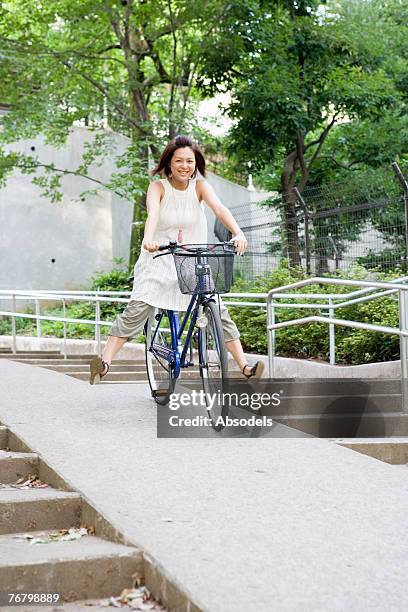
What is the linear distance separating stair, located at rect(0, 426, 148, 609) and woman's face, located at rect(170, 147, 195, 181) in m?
2.70

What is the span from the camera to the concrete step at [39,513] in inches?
167

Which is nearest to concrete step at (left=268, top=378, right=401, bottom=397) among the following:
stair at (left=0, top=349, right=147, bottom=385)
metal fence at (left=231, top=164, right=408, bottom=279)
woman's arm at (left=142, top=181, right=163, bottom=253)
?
woman's arm at (left=142, top=181, right=163, bottom=253)

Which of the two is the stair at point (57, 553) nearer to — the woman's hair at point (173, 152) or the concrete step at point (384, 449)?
the concrete step at point (384, 449)

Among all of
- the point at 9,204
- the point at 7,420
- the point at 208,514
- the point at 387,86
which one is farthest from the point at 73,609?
the point at 9,204

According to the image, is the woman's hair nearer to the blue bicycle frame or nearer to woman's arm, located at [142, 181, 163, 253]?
woman's arm, located at [142, 181, 163, 253]

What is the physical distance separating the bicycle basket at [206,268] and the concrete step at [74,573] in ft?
8.94

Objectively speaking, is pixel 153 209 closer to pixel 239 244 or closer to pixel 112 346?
pixel 239 244

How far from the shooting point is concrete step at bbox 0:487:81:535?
4230 millimetres

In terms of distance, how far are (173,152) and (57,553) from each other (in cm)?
358

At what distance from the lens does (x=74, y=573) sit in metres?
3.50

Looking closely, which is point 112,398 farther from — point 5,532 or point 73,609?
point 73,609

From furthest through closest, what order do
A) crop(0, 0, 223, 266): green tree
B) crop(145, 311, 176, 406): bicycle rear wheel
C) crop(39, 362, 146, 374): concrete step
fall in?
crop(0, 0, 223, 266): green tree → crop(39, 362, 146, 374): concrete step → crop(145, 311, 176, 406): bicycle rear wheel

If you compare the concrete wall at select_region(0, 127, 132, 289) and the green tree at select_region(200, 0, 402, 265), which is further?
the concrete wall at select_region(0, 127, 132, 289)

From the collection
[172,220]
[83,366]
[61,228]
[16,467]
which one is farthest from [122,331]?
[61,228]
